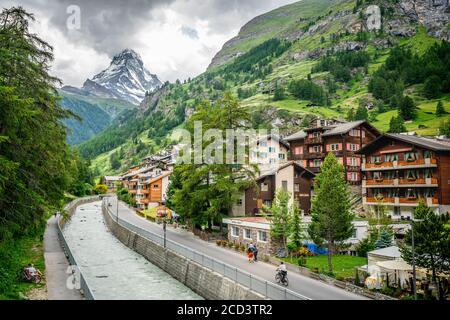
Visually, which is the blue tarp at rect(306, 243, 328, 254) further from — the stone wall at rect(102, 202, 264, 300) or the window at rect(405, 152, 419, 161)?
the window at rect(405, 152, 419, 161)

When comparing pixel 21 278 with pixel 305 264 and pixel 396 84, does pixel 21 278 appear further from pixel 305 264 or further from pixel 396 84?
pixel 396 84

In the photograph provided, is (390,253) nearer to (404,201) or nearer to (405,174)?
(404,201)

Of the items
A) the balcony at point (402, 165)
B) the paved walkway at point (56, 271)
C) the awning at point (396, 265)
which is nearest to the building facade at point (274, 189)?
the balcony at point (402, 165)

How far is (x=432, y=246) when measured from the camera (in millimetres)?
25734

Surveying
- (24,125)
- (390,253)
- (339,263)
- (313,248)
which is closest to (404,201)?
(313,248)

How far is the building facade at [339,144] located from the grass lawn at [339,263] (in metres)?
Answer: 34.5

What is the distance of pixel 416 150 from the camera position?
54562 millimetres

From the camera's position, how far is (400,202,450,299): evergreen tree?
25.7 m

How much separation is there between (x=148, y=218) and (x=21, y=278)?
49.6m

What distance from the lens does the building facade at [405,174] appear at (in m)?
51.6

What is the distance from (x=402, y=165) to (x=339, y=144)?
19074mm

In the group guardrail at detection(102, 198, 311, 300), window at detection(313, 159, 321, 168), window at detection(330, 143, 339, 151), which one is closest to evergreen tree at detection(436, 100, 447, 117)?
window at detection(330, 143, 339, 151)

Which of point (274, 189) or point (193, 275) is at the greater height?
point (274, 189)
